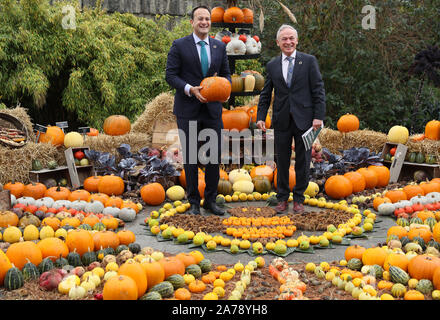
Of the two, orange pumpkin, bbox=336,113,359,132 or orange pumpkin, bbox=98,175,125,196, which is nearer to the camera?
orange pumpkin, bbox=98,175,125,196

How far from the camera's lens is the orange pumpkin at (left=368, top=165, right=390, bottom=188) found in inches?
284

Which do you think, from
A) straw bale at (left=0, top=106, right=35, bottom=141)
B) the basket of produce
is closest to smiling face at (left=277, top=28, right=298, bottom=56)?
the basket of produce

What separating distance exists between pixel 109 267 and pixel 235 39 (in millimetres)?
4589

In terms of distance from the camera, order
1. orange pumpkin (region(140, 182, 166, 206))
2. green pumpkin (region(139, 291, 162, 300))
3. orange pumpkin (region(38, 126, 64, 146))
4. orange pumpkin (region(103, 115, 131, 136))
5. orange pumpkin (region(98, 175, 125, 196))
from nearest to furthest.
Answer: green pumpkin (region(139, 291, 162, 300))
orange pumpkin (region(140, 182, 166, 206))
orange pumpkin (region(98, 175, 125, 196))
orange pumpkin (region(38, 126, 64, 146))
orange pumpkin (region(103, 115, 131, 136))

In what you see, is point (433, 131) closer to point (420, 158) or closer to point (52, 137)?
point (420, 158)

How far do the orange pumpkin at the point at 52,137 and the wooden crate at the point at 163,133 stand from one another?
4.57 ft

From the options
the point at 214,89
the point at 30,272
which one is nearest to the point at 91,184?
the point at 214,89

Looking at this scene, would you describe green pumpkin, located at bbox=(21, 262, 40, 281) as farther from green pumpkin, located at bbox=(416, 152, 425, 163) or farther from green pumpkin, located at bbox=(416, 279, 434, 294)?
green pumpkin, located at bbox=(416, 152, 425, 163)

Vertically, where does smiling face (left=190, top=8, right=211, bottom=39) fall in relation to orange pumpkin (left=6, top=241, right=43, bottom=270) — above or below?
above

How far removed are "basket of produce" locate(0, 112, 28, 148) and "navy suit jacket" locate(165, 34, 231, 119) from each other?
91.9 inches

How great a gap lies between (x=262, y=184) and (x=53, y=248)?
339cm

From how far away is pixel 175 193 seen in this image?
6.63 metres

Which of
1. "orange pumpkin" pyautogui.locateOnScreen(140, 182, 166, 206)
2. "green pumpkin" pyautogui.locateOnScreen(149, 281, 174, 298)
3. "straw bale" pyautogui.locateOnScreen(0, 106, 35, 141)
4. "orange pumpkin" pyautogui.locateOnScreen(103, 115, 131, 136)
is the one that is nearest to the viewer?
"green pumpkin" pyautogui.locateOnScreen(149, 281, 174, 298)

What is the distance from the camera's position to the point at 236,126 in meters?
7.66
